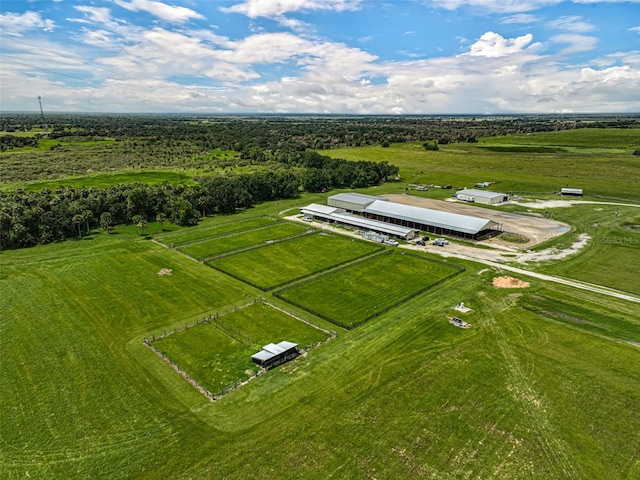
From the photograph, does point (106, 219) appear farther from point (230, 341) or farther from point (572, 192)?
point (572, 192)

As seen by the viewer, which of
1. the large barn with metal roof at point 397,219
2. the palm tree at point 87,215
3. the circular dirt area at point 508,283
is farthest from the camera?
the palm tree at point 87,215

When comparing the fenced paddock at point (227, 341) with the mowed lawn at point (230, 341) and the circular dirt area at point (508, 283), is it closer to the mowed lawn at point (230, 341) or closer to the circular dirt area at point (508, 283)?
the mowed lawn at point (230, 341)

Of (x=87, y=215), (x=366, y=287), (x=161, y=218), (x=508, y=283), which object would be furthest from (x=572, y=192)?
(x=87, y=215)

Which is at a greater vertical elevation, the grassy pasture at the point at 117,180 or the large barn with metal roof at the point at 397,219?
the grassy pasture at the point at 117,180

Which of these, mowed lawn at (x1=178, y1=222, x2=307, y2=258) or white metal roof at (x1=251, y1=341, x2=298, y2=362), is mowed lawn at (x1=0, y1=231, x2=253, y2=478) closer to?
mowed lawn at (x1=178, y1=222, x2=307, y2=258)

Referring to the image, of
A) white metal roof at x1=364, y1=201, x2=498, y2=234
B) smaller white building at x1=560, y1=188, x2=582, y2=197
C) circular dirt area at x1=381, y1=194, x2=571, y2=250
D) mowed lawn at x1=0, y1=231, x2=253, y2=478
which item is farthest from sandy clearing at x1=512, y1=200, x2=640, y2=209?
mowed lawn at x1=0, y1=231, x2=253, y2=478

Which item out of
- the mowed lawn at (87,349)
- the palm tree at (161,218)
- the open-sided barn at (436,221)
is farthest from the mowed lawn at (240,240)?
the open-sided barn at (436,221)
